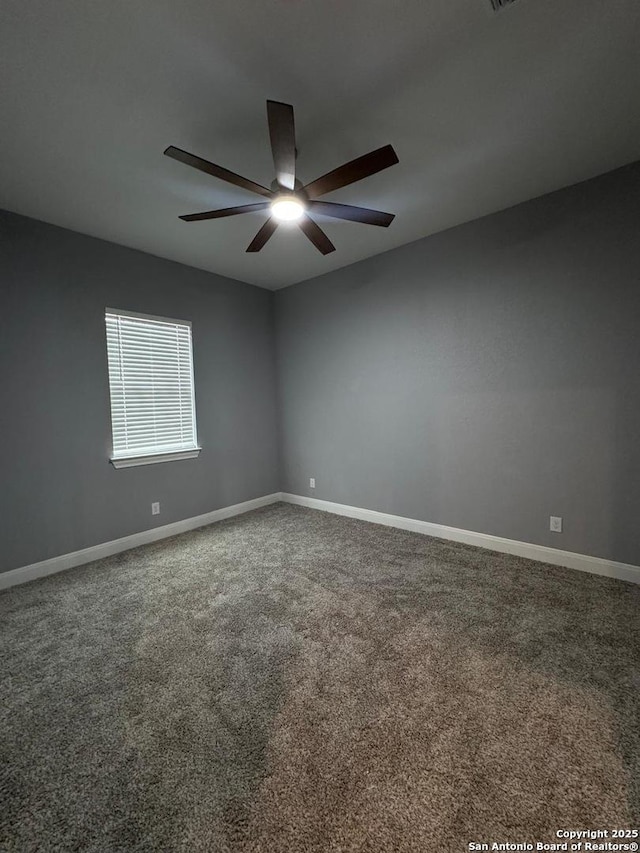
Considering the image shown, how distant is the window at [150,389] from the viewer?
10.6 feet

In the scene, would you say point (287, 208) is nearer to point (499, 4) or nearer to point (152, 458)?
point (499, 4)

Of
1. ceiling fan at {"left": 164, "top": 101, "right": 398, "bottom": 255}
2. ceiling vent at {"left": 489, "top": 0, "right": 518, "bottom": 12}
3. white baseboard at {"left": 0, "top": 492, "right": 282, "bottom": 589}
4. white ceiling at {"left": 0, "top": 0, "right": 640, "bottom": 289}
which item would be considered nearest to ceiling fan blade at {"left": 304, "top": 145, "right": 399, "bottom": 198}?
ceiling fan at {"left": 164, "top": 101, "right": 398, "bottom": 255}

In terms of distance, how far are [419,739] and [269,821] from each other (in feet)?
1.96

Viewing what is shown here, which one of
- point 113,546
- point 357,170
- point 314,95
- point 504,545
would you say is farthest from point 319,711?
point 314,95

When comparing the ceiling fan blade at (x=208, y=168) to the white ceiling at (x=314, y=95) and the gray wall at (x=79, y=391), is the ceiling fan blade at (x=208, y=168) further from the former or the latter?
the gray wall at (x=79, y=391)

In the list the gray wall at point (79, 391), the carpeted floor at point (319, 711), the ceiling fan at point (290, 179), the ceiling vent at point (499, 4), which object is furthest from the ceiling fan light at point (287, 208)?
the carpeted floor at point (319, 711)

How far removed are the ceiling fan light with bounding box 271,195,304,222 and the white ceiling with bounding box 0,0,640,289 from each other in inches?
15.2

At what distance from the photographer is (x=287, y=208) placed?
6.44 ft

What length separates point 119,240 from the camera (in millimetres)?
3102

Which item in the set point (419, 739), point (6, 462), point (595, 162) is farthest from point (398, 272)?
point (6, 462)

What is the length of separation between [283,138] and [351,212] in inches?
25.9

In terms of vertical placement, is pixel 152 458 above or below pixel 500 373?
below

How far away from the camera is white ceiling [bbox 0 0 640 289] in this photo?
1.38m

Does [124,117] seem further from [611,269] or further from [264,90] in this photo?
[611,269]
